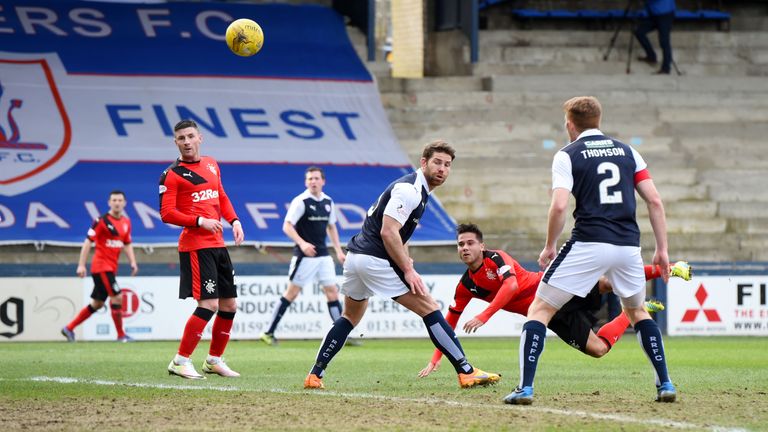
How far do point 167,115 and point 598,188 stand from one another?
17.3m

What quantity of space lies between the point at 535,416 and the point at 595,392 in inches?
76.3

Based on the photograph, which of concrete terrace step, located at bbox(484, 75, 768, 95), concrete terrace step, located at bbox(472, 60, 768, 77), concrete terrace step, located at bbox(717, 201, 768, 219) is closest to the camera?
concrete terrace step, located at bbox(717, 201, 768, 219)

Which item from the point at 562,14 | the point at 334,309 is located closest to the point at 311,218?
the point at 334,309

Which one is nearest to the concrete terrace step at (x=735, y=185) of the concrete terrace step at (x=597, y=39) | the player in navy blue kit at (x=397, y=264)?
the concrete terrace step at (x=597, y=39)

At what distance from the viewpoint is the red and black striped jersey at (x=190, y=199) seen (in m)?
10.8

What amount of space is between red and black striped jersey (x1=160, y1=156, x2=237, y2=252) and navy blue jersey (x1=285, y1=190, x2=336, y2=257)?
6006mm

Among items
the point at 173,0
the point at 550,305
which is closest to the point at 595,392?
the point at 550,305

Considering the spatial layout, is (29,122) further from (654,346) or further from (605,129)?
(654,346)

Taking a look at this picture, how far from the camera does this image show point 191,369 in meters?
11.1

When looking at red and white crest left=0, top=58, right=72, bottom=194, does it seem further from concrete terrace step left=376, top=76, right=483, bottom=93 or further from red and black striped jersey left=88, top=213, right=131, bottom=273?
concrete terrace step left=376, top=76, right=483, bottom=93

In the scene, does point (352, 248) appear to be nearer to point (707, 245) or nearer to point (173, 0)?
point (707, 245)

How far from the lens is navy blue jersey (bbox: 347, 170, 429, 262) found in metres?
9.16

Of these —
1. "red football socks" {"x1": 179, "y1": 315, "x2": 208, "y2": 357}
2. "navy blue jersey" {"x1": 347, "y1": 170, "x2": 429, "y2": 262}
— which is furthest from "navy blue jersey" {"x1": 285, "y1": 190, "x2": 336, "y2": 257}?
"navy blue jersey" {"x1": 347, "y1": 170, "x2": 429, "y2": 262}

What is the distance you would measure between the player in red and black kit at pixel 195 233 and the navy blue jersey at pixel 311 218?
598 centimetres
